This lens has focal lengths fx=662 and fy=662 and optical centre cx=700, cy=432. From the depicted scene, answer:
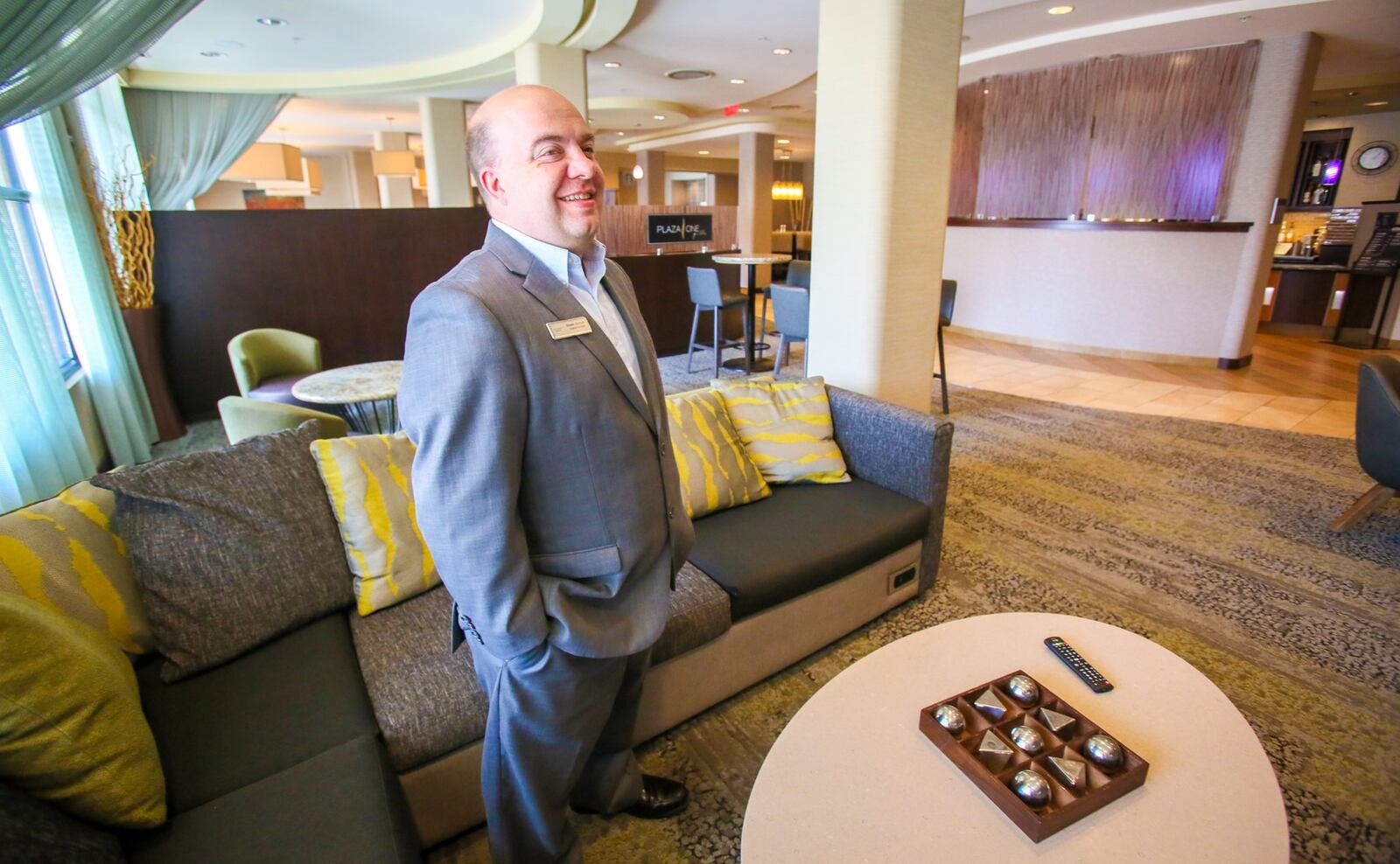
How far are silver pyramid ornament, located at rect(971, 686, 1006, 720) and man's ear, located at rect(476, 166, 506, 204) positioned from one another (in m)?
1.25

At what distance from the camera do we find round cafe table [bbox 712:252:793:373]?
531 cm

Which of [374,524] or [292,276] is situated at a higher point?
[292,276]

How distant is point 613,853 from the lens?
1.45 metres

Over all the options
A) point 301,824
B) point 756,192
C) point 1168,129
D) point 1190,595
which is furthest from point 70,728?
point 756,192

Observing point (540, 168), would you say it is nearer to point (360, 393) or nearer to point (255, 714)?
point (255, 714)

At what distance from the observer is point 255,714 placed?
4.38 ft

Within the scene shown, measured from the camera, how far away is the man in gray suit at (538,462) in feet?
3.21

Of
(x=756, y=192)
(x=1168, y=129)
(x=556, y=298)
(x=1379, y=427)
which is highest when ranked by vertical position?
(x=1168, y=129)

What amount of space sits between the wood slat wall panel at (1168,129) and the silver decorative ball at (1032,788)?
6.43 m

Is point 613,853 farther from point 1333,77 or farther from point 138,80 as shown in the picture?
point 1333,77

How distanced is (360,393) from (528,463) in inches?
87.8

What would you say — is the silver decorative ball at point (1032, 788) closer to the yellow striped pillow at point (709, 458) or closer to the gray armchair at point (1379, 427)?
the yellow striped pillow at point (709, 458)

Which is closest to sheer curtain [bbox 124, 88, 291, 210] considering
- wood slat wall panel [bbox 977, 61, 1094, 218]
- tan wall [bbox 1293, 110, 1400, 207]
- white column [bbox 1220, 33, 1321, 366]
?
wood slat wall panel [bbox 977, 61, 1094, 218]

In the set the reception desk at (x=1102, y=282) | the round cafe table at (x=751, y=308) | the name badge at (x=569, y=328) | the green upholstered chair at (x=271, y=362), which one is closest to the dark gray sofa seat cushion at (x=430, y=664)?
the name badge at (x=569, y=328)
